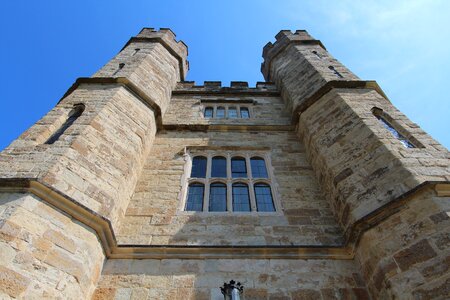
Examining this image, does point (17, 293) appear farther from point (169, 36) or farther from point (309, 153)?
point (169, 36)

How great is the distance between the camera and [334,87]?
7.62 m

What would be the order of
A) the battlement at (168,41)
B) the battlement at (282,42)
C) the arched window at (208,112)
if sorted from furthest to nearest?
1. the battlement at (282,42)
2. the battlement at (168,41)
3. the arched window at (208,112)

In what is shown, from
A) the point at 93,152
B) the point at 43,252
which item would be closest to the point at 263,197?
the point at 93,152

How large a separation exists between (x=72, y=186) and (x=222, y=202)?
A: 7.86ft

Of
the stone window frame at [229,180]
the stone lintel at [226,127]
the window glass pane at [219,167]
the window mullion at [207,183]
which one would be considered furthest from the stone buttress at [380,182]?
the window mullion at [207,183]

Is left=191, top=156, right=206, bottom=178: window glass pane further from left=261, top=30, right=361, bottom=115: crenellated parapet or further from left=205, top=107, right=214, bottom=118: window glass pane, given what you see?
left=205, top=107, right=214, bottom=118: window glass pane

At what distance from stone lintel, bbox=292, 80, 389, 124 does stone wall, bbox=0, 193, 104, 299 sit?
17.6ft

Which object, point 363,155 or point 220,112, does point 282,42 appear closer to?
point 220,112

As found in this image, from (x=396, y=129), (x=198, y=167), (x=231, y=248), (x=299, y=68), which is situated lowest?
(x=231, y=248)

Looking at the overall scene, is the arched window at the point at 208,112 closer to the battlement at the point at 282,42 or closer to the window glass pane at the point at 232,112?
the window glass pane at the point at 232,112

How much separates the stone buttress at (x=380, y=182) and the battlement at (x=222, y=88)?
3.16 meters

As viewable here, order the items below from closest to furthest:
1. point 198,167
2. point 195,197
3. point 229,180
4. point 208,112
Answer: point 195,197 → point 229,180 → point 198,167 → point 208,112

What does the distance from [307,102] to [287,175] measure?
2151mm

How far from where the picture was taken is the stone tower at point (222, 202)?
3.79 m
